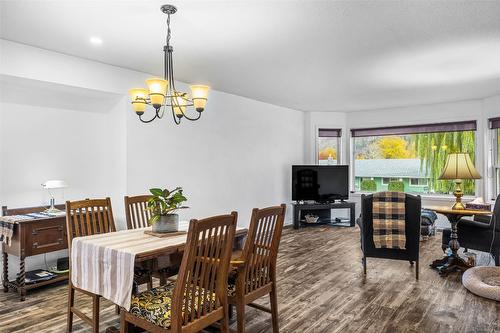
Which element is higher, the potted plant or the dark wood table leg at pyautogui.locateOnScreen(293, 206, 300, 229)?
the potted plant

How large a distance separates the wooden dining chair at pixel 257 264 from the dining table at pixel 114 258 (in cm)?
46

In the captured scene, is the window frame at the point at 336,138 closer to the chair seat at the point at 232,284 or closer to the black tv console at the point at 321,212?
the black tv console at the point at 321,212

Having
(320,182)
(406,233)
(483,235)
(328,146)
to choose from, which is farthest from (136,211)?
(328,146)

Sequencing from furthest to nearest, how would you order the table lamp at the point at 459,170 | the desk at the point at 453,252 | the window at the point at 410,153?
the window at the point at 410,153, the table lamp at the point at 459,170, the desk at the point at 453,252

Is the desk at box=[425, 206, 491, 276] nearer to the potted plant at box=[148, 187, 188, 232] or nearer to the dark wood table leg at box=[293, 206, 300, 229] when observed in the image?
the dark wood table leg at box=[293, 206, 300, 229]

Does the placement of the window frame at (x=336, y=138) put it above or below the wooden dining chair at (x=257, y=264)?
above

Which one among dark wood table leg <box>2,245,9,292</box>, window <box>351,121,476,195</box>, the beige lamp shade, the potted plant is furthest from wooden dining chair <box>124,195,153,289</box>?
window <box>351,121,476,195</box>

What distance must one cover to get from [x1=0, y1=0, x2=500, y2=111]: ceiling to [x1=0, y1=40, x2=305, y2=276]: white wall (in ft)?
0.94

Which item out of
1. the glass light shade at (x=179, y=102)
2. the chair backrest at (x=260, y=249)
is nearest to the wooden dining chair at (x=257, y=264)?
the chair backrest at (x=260, y=249)

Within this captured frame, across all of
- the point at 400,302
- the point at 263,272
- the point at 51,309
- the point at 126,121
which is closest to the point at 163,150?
the point at 126,121

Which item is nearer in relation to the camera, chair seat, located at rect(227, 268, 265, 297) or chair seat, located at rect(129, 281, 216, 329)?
chair seat, located at rect(129, 281, 216, 329)

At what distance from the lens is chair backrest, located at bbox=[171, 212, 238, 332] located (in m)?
1.96

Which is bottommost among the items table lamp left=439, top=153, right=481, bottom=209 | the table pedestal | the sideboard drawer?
the table pedestal

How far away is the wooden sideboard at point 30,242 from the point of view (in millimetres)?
3430
